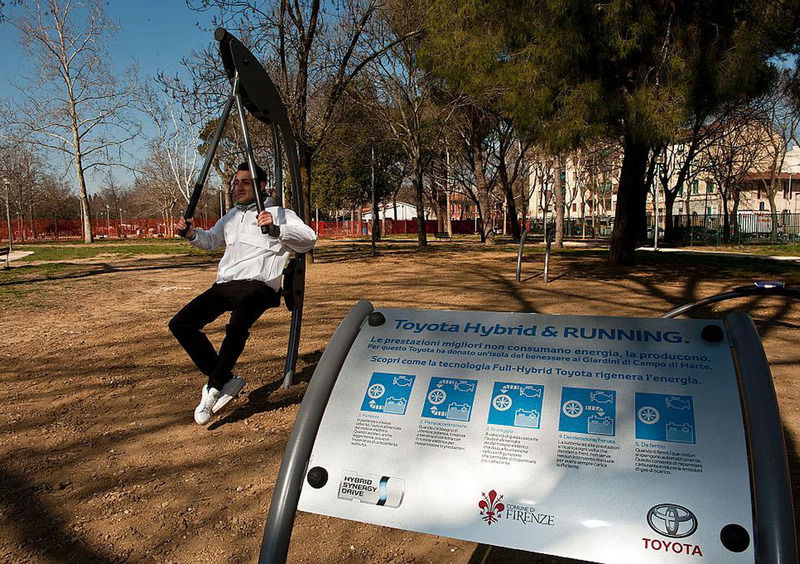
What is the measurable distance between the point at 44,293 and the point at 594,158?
34351 millimetres

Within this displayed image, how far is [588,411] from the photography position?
1539 mm

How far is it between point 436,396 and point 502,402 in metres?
0.18

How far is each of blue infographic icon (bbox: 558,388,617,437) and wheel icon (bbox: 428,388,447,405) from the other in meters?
0.31

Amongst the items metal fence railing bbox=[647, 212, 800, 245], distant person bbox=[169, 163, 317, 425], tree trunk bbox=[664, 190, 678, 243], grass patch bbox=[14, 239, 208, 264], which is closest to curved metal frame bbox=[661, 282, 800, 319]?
distant person bbox=[169, 163, 317, 425]

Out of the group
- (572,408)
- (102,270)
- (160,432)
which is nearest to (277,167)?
(160,432)

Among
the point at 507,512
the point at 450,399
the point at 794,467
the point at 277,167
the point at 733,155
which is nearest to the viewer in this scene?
the point at 507,512

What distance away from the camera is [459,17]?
12.1 metres

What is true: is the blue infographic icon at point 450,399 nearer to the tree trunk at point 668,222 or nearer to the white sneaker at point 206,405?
the white sneaker at point 206,405

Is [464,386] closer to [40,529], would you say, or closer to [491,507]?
[491,507]

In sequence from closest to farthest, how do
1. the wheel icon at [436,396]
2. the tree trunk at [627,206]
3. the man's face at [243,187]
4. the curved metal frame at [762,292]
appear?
the wheel icon at [436,396] → the curved metal frame at [762,292] → the man's face at [243,187] → the tree trunk at [627,206]

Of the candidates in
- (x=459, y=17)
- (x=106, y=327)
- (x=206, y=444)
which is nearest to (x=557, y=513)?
(x=206, y=444)

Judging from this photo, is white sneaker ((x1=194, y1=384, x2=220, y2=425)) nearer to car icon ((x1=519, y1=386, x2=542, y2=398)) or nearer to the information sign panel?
the information sign panel

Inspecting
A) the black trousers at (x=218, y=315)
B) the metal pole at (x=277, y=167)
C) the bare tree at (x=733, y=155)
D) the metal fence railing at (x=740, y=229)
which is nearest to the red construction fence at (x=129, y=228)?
the metal fence railing at (x=740, y=229)

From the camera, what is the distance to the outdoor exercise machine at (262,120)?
359 cm
